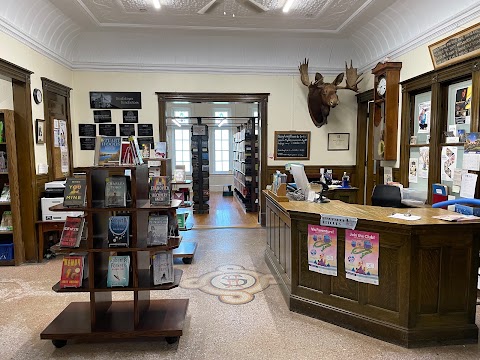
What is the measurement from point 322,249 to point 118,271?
1666 millimetres

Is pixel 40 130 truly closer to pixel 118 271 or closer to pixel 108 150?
pixel 108 150

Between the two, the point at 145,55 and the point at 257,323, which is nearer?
the point at 257,323

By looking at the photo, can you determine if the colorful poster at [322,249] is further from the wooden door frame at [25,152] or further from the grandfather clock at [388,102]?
the wooden door frame at [25,152]

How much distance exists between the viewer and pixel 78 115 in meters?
6.03

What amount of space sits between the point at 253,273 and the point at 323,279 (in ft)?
4.22

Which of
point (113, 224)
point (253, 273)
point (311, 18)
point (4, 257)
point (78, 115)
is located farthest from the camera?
point (78, 115)

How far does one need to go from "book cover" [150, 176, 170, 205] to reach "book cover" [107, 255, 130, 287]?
0.49 m

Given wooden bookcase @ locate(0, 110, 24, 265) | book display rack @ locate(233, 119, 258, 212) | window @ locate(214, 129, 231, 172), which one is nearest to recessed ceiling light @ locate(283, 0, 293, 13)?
book display rack @ locate(233, 119, 258, 212)

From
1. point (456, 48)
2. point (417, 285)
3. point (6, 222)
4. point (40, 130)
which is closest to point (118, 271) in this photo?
point (417, 285)

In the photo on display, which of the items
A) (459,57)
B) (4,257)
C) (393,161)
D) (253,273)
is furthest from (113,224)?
(393,161)

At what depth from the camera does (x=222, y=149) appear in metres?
12.4

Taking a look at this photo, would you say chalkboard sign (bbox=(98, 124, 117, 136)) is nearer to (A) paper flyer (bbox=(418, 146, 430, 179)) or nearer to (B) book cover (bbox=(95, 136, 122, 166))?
(B) book cover (bbox=(95, 136, 122, 166))

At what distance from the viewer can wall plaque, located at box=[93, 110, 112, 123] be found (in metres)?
6.06

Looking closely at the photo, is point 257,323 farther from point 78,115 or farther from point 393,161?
point 78,115
